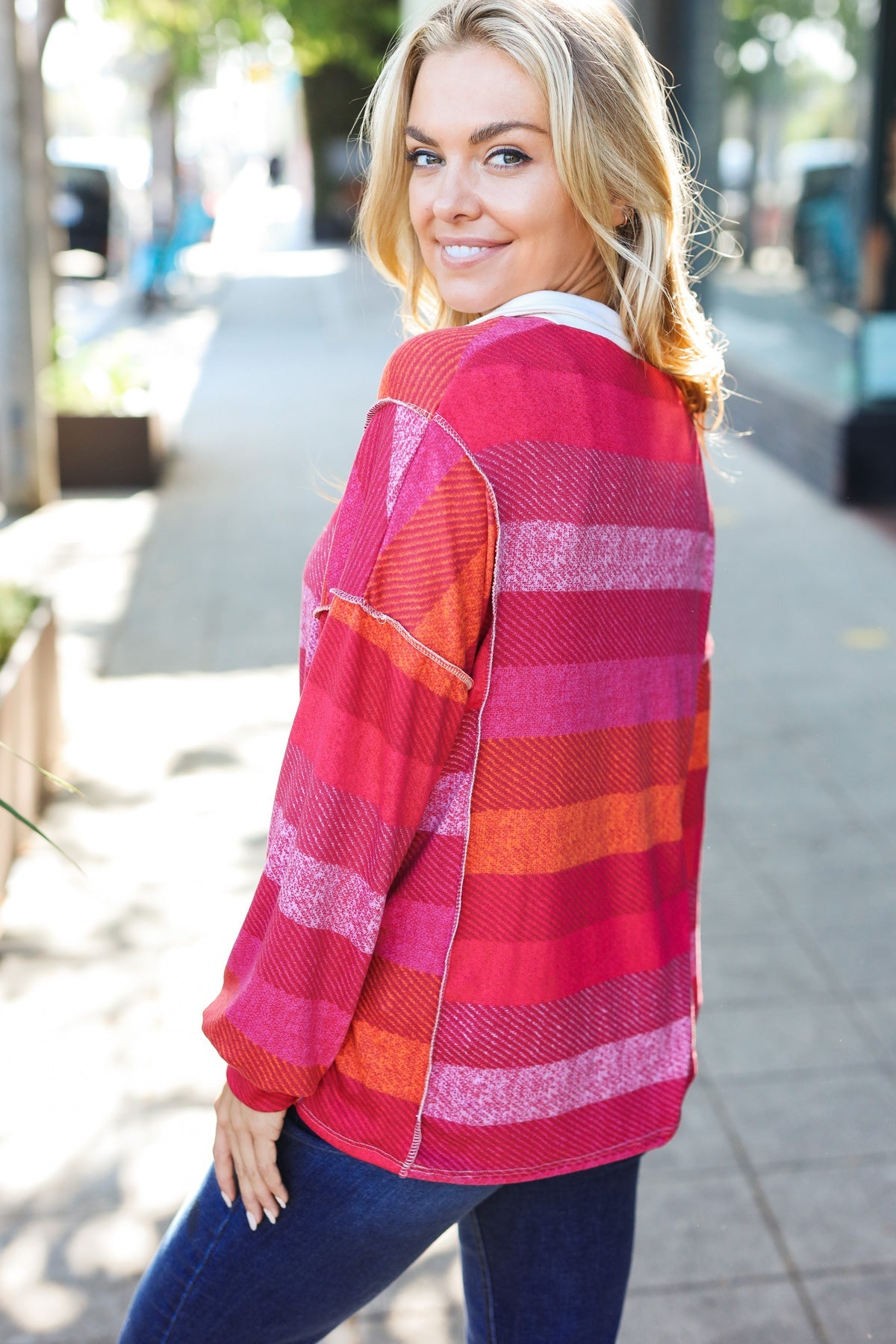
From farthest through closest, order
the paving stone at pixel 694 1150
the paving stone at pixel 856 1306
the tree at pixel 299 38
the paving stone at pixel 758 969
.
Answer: the tree at pixel 299 38
the paving stone at pixel 758 969
the paving stone at pixel 694 1150
the paving stone at pixel 856 1306

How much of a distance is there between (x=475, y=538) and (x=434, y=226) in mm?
457

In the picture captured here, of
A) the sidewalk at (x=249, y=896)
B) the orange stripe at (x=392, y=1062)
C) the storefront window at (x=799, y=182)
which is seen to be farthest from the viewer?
the storefront window at (x=799, y=182)

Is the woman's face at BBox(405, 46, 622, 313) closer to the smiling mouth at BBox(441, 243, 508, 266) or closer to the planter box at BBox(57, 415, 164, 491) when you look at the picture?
the smiling mouth at BBox(441, 243, 508, 266)

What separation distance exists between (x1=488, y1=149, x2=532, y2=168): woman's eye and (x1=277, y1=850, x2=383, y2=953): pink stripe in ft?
2.41

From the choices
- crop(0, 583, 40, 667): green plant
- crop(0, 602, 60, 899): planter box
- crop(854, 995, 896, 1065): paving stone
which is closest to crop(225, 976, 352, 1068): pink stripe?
crop(854, 995, 896, 1065): paving stone

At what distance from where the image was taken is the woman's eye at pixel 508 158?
150cm

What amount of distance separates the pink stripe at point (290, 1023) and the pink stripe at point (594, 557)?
17.3 inches

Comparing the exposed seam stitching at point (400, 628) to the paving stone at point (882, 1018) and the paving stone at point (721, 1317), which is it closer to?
the paving stone at point (721, 1317)

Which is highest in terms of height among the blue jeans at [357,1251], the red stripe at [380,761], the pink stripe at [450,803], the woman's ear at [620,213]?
the woman's ear at [620,213]

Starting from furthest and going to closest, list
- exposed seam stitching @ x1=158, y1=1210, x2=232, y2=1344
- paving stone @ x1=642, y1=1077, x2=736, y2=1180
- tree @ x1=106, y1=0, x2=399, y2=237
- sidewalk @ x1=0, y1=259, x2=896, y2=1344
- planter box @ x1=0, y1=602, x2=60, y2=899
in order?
tree @ x1=106, y1=0, x2=399, y2=237 < planter box @ x1=0, y1=602, x2=60, y2=899 < paving stone @ x1=642, y1=1077, x2=736, y2=1180 < sidewalk @ x1=0, y1=259, x2=896, y2=1344 < exposed seam stitching @ x1=158, y1=1210, x2=232, y2=1344

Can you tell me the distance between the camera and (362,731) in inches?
53.3

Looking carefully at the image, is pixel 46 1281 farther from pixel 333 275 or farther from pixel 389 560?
pixel 333 275

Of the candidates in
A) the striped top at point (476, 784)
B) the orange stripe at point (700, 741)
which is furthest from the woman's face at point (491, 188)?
the orange stripe at point (700, 741)

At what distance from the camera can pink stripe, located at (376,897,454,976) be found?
1.41 m
